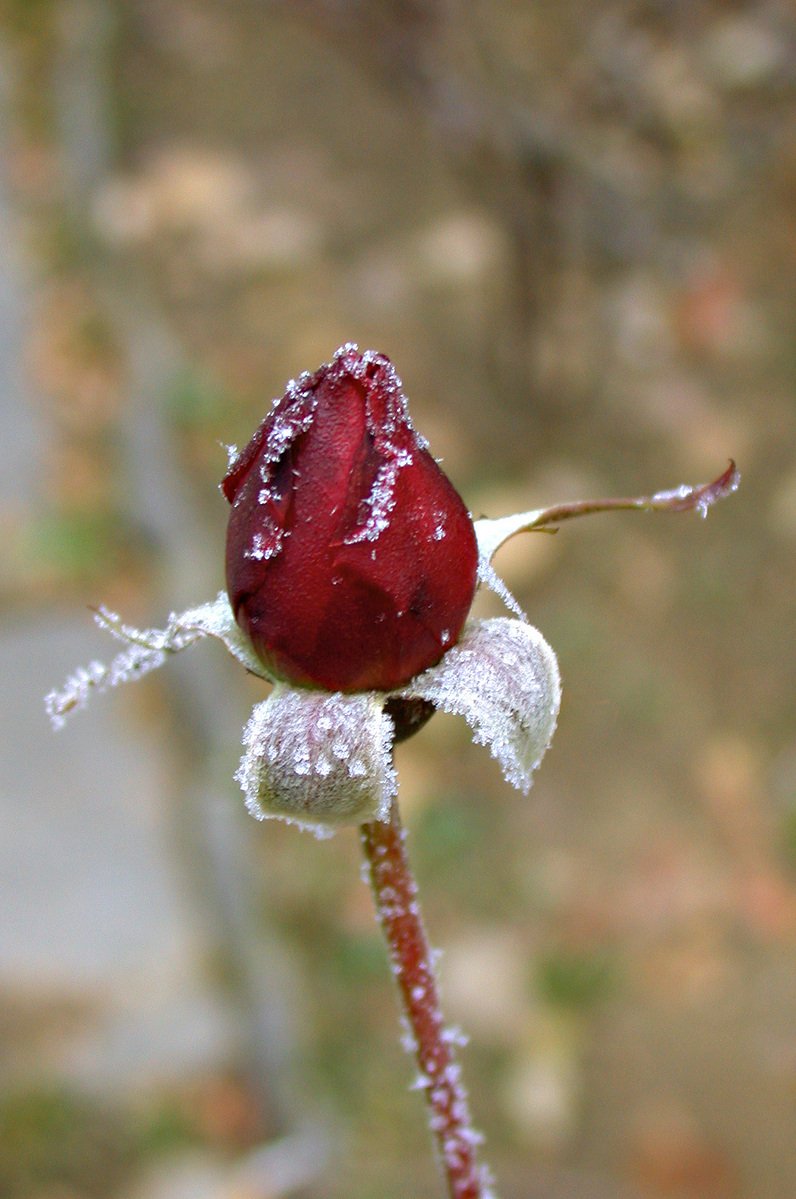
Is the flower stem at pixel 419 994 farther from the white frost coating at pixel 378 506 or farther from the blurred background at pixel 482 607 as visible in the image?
the blurred background at pixel 482 607

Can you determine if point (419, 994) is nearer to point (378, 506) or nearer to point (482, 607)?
point (378, 506)

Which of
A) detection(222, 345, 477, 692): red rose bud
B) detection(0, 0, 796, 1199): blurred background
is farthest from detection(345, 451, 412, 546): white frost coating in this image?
detection(0, 0, 796, 1199): blurred background

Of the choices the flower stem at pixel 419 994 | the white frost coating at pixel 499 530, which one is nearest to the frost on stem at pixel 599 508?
the white frost coating at pixel 499 530

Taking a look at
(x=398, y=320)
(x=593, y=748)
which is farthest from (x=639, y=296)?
(x=593, y=748)

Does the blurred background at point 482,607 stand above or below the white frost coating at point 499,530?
above

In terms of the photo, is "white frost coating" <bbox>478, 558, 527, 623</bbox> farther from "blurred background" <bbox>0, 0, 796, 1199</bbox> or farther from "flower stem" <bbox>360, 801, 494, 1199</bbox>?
"blurred background" <bbox>0, 0, 796, 1199</bbox>

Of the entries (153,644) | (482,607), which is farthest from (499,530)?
(482,607)

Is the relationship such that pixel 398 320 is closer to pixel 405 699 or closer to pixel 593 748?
pixel 593 748
